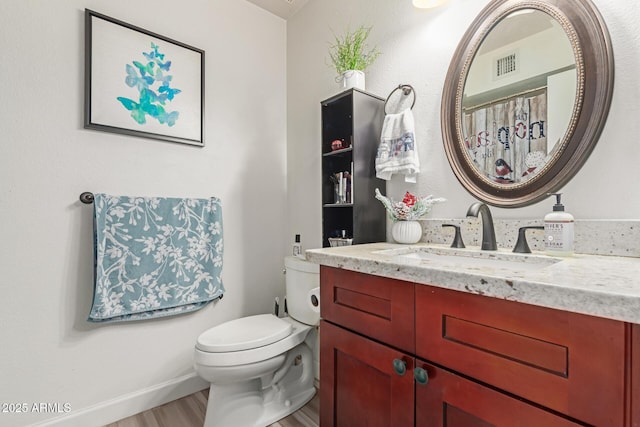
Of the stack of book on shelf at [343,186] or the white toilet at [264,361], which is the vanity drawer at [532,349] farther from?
the stack of book on shelf at [343,186]

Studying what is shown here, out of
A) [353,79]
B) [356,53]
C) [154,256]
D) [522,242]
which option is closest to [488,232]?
[522,242]

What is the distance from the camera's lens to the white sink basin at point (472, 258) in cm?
85

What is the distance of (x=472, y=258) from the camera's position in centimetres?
105

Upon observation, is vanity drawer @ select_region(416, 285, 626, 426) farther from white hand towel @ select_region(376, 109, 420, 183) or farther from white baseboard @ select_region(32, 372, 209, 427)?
white baseboard @ select_region(32, 372, 209, 427)

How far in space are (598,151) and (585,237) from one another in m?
0.27

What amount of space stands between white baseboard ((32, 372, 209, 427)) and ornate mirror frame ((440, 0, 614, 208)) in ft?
6.11

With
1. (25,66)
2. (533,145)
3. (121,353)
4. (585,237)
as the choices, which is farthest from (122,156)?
(585,237)

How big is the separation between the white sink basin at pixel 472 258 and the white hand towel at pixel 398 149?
37 centimetres

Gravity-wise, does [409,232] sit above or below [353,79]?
below

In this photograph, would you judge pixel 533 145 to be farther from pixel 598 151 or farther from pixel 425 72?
pixel 425 72

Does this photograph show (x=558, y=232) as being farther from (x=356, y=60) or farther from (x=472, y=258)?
(x=356, y=60)

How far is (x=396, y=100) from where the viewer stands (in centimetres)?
150

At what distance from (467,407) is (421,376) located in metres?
0.11

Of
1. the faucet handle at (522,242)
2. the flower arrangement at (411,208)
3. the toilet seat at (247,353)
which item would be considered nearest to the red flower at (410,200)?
the flower arrangement at (411,208)
